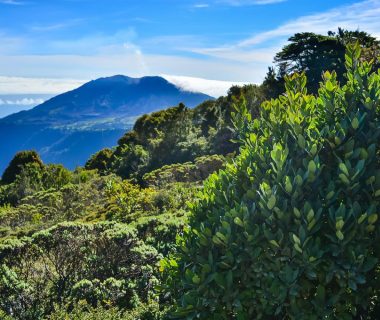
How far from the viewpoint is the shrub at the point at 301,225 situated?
416 centimetres

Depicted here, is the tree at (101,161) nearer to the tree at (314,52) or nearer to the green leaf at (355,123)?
the tree at (314,52)

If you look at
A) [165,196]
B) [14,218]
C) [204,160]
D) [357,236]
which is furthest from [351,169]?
[14,218]

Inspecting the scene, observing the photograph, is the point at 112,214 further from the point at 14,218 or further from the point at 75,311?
the point at 75,311

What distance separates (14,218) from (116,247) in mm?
19264

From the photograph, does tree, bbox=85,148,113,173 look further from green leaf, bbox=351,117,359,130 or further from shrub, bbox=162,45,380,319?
green leaf, bbox=351,117,359,130

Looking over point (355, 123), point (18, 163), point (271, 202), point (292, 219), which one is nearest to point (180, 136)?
point (18, 163)

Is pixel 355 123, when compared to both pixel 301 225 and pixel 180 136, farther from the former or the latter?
pixel 180 136

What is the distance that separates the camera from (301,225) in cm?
412

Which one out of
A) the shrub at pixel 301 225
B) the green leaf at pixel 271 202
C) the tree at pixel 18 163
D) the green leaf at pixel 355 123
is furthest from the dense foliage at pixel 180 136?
the green leaf at pixel 271 202

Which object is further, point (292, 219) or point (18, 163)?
point (18, 163)

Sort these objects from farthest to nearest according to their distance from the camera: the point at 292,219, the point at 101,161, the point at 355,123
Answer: the point at 101,161 < the point at 355,123 < the point at 292,219

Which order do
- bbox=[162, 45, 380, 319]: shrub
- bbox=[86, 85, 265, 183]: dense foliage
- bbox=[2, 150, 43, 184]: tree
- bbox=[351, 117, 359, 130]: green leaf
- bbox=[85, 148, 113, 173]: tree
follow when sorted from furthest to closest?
bbox=[85, 148, 113, 173]: tree
bbox=[2, 150, 43, 184]: tree
bbox=[86, 85, 265, 183]: dense foliage
bbox=[351, 117, 359, 130]: green leaf
bbox=[162, 45, 380, 319]: shrub

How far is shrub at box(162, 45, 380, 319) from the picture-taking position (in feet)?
13.7

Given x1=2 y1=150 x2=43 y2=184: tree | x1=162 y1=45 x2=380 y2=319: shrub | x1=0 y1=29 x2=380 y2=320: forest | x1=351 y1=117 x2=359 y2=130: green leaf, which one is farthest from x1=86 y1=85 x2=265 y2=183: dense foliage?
x1=351 y1=117 x2=359 y2=130: green leaf
